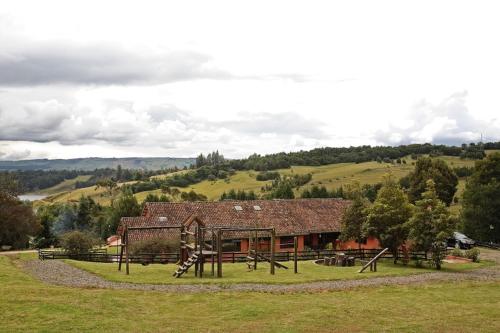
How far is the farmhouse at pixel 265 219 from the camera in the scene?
2082 inches

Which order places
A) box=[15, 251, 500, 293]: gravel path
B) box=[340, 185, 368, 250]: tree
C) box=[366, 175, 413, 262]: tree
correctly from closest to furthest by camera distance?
box=[15, 251, 500, 293]: gravel path → box=[366, 175, 413, 262]: tree → box=[340, 185, 368, 250]: tree

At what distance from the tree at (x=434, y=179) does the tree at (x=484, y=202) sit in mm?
12536

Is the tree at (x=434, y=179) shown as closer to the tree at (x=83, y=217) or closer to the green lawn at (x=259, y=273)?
the green lawn at (x=259, y=273)

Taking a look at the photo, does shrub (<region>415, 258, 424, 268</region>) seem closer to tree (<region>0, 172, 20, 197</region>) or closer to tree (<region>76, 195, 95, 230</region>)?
tree (<region>0, 172, 20, 197</region>)

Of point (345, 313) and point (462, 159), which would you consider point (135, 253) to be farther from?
point (462, 159)

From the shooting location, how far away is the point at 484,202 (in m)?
59.6

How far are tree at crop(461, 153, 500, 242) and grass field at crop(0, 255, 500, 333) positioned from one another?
115ft

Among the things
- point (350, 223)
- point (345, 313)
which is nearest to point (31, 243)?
point (350, 223)

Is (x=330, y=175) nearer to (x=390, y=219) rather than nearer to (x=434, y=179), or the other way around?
(x=434, y=179)

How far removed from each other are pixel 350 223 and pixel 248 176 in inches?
4427

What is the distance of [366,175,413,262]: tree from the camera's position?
40.8 metres

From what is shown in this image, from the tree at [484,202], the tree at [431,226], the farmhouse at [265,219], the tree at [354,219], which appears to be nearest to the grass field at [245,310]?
the tree at [431,226]

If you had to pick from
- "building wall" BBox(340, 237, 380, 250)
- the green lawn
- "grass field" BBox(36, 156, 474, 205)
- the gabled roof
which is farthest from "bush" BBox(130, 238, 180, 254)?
"grass field" BBox(36, 156, 474, 205)

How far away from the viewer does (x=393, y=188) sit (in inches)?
1666
